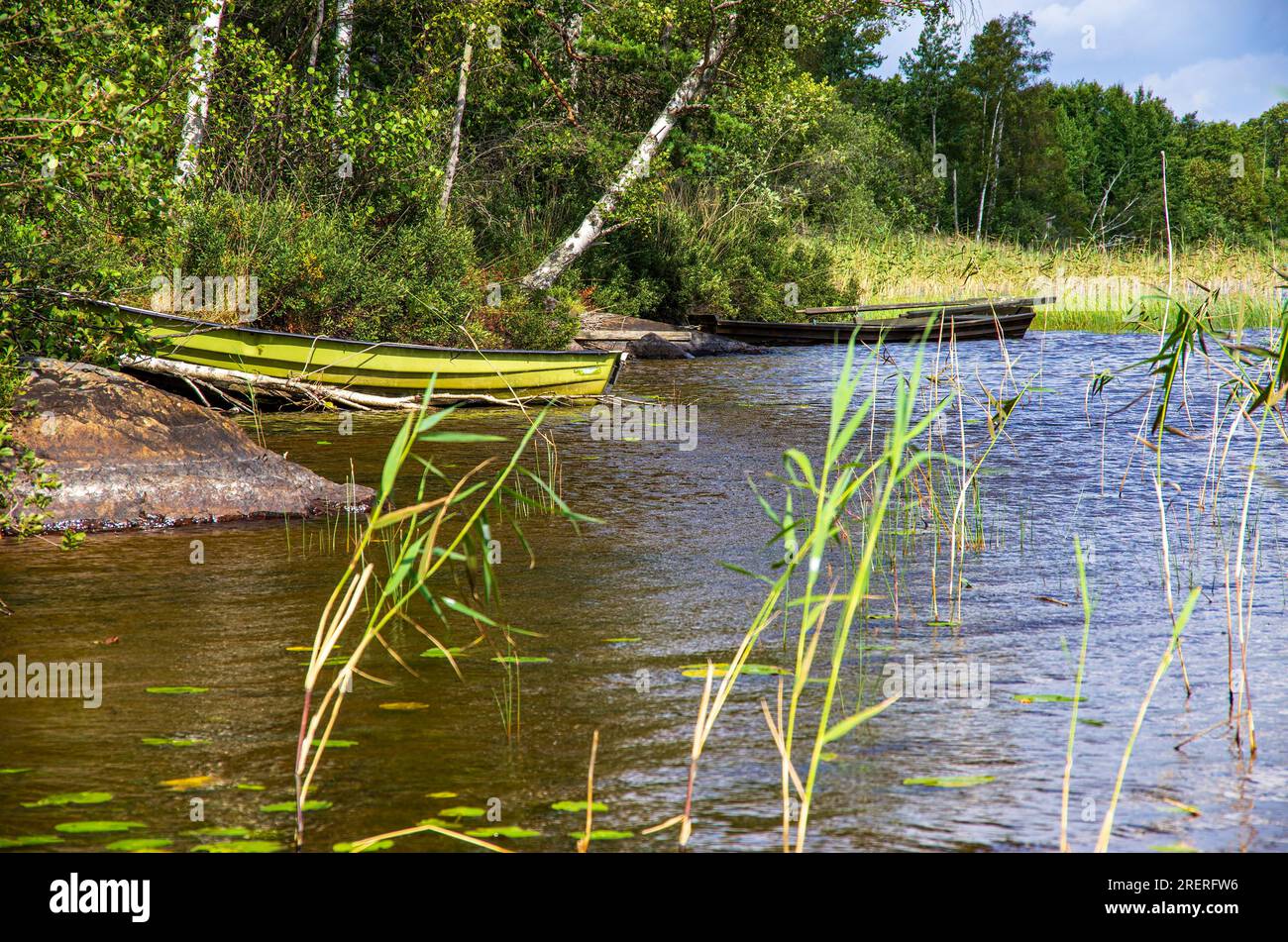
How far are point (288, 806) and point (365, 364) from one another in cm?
982

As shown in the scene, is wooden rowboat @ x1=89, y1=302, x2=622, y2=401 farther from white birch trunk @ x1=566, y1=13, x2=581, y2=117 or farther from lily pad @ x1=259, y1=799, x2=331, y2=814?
white birch trunk @ x1=566, y1=13, x2=581, y2=117

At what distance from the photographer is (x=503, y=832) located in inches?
139

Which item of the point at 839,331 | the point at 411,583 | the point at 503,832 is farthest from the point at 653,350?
the point at 503,832

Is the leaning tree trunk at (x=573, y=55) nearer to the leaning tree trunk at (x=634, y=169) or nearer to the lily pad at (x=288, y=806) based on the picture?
the leaning tree trunk at (x=634, y=169)

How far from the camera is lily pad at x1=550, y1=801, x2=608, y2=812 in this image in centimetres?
372

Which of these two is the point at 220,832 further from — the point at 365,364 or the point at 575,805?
the point at 365,364

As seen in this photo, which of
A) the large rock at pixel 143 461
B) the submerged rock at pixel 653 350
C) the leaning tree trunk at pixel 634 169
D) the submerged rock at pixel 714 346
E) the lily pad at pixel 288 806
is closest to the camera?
Answer: the lily pad at pixel 288 806

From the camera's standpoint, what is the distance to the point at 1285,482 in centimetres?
923

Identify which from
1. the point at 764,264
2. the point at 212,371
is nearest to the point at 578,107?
the point at 764,264

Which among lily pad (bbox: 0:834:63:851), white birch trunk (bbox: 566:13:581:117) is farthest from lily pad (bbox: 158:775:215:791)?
white birch trunk (bbox: 566:13:581:117)

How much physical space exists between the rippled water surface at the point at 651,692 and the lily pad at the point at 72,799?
39 millimetres

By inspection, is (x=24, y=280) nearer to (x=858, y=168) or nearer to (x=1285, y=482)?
(x=1285, y=482)

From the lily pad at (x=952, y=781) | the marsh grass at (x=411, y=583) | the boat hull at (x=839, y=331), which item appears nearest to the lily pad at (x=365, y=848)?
the marsh grass at (x=411, y=583)

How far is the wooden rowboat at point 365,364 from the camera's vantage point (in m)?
12.1
